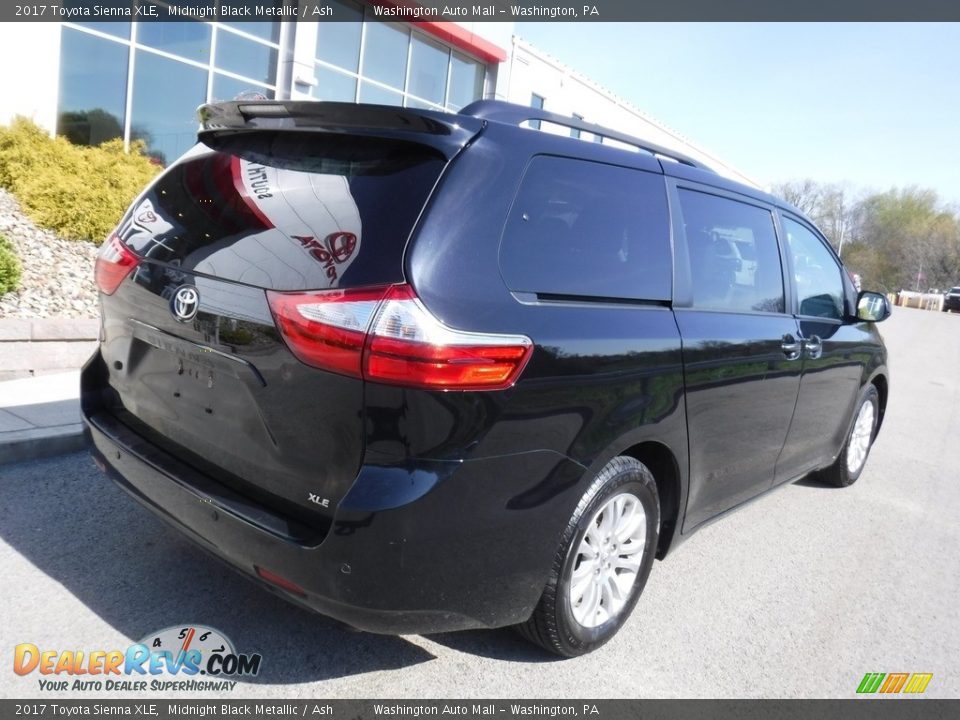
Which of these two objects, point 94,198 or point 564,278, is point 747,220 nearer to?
point 564,278

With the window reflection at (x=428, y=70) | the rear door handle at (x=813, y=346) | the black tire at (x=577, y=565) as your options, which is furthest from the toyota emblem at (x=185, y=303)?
the window reflection at (x=428, y=70)

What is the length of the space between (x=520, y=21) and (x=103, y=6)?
33.6 feet

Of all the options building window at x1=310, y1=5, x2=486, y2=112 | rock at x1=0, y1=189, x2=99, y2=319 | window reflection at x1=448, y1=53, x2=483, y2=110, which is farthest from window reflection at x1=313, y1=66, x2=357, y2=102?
rock at x1=0, y1=189, x2=99, y2=319

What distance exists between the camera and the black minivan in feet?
7.13

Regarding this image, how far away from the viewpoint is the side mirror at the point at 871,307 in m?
4.82

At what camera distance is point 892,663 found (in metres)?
3.21

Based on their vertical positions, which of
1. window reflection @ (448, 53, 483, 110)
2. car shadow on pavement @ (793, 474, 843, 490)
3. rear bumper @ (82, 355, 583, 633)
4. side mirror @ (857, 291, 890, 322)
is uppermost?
window reflection @ (448, 53, 483, 110)

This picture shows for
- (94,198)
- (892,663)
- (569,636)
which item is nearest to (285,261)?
(569,636)

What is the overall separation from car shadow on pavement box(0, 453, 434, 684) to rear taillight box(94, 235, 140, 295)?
Result: 90cm

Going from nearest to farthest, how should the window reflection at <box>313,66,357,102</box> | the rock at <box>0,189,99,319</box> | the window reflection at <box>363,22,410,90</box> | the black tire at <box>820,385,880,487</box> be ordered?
the black tire at <box>820,385,880,487</box>
the rock at <box>0,189,99,319</box>
the window reflection at <box>313,66,357,102</box>
the window reflection at <box>363,22,410,90</box>

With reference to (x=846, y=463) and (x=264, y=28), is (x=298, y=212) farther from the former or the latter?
(x=264, y=28)

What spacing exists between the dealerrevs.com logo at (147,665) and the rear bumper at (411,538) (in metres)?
0.46

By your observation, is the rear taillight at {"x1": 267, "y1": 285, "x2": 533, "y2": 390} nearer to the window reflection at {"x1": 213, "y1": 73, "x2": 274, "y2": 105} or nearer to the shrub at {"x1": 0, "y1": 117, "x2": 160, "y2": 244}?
the shrub at {"x1": 0, "y1": 117, "x2": 160, "y2": 244}

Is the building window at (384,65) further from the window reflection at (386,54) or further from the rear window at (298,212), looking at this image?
the rear window at (298,212)
